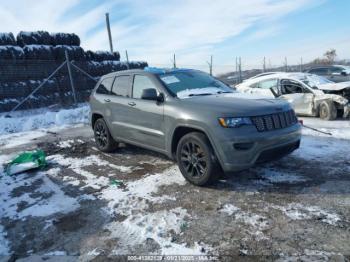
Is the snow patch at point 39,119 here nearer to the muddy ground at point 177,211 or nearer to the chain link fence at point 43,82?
the chain link fence at point 43,82

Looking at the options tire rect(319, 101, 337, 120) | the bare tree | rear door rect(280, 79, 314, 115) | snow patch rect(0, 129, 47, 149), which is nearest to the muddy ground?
tire rect(319, 101, 337, 120)

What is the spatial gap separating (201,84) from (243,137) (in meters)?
1.78

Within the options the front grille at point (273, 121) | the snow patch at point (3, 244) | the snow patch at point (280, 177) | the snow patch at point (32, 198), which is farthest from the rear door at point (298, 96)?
the snow patch at point (3, 244)

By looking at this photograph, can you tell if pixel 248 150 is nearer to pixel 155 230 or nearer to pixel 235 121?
pixel 235 121

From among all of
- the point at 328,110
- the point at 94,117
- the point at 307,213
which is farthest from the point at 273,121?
the point at 328,110

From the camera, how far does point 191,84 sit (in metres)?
5.56

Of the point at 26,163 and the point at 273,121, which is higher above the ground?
the point at 273,121

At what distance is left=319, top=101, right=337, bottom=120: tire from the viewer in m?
9.30

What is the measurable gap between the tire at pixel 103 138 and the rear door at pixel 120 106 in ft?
1.00

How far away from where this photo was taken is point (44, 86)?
14.0 m

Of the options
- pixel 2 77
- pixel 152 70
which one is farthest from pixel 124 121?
pixel 2 77

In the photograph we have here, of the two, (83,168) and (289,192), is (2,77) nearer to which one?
(83,168)

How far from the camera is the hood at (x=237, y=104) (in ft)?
14.3

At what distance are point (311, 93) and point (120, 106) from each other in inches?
250
